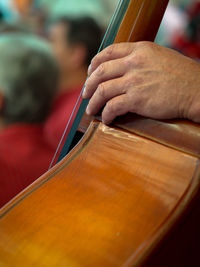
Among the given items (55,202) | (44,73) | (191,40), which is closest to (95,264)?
(55,202)

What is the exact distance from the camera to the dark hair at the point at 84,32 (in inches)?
82.7

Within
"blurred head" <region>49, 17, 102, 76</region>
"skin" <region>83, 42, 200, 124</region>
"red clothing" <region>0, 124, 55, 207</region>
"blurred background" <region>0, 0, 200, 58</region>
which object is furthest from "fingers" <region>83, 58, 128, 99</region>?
"blurred background" <region>0, 0, 200, 58</region>

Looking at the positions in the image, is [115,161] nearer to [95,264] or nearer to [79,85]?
[95,264]

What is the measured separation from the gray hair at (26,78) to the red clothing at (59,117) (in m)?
0.05

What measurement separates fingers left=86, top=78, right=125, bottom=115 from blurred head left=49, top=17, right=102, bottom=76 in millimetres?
1369

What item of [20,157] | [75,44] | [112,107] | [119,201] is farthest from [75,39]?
[119,201]

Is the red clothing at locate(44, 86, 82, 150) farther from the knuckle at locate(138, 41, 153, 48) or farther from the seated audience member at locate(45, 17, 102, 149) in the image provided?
the knuckle at locate(138, 41, 153, 48)

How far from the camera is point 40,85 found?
5.36 ft

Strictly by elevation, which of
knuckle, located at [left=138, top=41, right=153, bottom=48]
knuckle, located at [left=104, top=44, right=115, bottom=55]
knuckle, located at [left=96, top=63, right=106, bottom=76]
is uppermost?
knuckle, located at [left=138, top=41, right=153, bottom=48]

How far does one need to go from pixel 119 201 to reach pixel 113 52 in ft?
0.85

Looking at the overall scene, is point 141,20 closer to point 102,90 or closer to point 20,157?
point 102,90

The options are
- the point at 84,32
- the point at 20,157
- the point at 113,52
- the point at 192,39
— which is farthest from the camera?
the point at 192,39

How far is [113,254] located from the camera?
54 cm

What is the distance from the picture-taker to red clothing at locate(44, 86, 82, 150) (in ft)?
5.28
